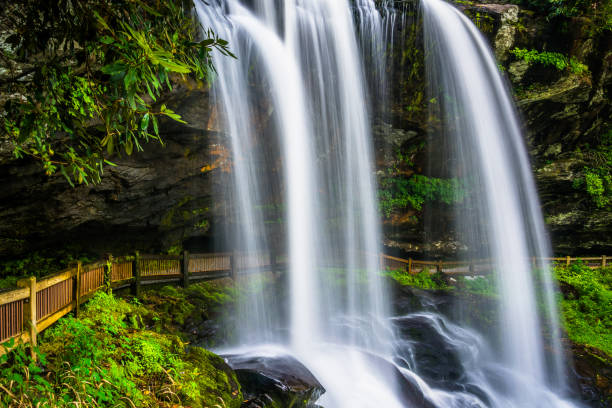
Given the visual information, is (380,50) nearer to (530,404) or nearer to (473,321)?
(473,321)

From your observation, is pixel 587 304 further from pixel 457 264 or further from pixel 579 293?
pixel 457 264

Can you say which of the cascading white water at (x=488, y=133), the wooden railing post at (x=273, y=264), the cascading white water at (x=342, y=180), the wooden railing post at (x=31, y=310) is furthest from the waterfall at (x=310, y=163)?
the wooden railing post at (x=31, y=310)

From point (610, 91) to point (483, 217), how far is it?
280 inches

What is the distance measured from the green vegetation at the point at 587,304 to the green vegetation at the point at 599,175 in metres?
3.01

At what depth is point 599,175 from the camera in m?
14.2

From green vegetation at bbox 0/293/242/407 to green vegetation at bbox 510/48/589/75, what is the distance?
13974 mm

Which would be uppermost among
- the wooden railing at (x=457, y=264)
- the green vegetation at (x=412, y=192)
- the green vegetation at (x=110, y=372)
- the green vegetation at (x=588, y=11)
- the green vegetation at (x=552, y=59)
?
the green vegetation at (x=588, y=11)

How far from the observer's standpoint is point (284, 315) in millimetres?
10031

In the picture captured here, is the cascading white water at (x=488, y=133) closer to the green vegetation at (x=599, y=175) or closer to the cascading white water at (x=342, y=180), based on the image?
the cascading white water at (x=342, y=180)

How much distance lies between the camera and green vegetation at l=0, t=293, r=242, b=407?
11.1 feet

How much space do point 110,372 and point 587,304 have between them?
15174 millimetres

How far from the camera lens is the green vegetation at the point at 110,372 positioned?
3381 mm

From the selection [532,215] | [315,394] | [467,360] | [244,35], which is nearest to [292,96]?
[244,35]

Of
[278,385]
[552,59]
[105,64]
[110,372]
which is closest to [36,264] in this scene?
[110,372]
